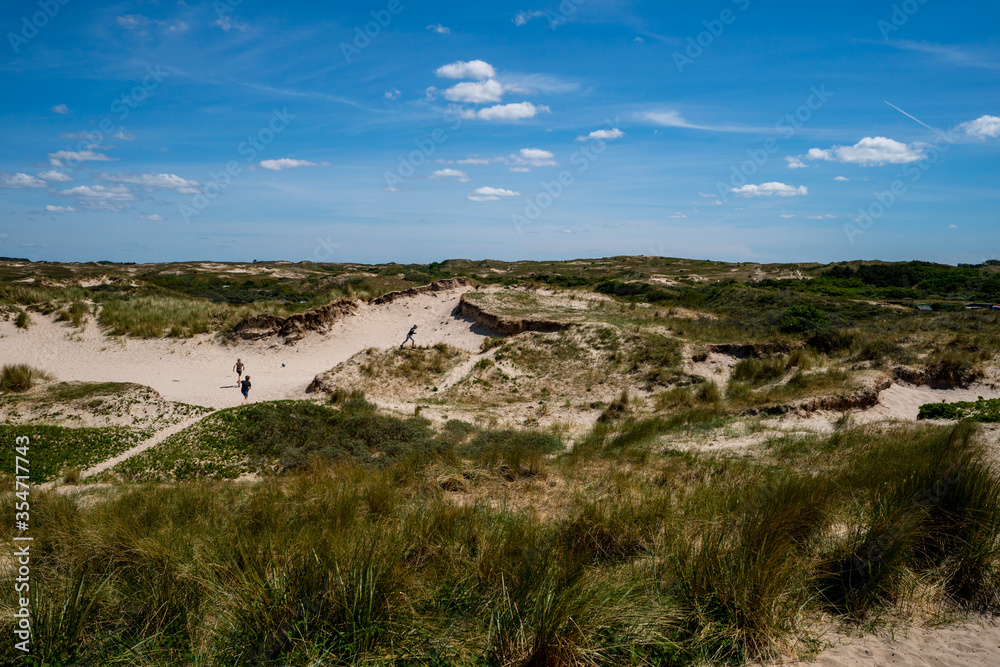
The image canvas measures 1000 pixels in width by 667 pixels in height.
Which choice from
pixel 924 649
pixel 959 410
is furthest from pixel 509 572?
pixel 959 410

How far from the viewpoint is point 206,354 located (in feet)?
81.8

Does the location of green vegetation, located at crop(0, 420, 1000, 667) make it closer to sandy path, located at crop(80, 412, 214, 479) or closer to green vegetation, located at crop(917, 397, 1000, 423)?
sandy path, located at crop(80, 412, 214, 479)

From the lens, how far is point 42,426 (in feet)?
45.1

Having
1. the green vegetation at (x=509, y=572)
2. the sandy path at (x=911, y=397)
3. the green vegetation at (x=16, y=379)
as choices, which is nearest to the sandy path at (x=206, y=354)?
the green vegetation at (x=16, y=379)

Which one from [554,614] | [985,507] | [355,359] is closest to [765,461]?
[985,507]

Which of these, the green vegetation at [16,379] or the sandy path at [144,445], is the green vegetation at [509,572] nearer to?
the sandy path at [144,445]

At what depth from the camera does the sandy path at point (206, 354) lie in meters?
20.7

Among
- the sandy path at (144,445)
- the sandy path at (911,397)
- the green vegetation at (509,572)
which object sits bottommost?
the sandy path at (144,445)

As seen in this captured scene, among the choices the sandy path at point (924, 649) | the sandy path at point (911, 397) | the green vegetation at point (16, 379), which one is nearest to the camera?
the sandy path at point (924, 649)

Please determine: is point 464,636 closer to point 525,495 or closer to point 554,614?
point 554,614

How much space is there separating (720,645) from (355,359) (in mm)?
20823

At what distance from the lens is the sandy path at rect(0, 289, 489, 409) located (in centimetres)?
2073

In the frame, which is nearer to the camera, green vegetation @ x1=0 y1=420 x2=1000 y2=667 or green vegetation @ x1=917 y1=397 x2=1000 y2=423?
green vegetation @ x1=0 y1=420 x2=1000 y2=667

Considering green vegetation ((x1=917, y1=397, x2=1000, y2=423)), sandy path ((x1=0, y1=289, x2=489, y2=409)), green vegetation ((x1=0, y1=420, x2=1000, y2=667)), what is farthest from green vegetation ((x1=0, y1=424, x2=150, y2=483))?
green vegetation ((x1=917, y1=397, x2=1000, y2=423))
